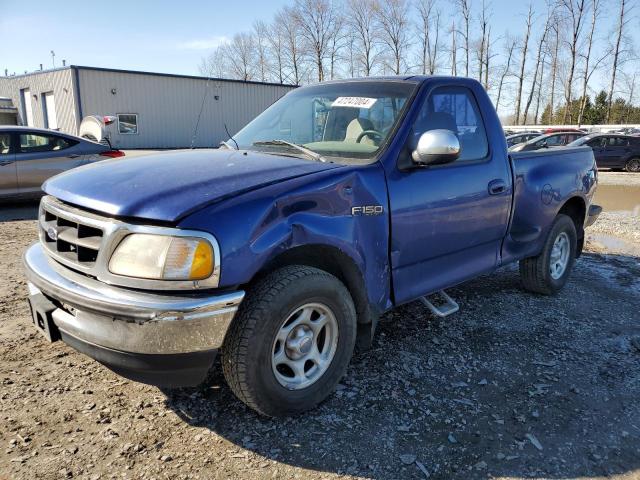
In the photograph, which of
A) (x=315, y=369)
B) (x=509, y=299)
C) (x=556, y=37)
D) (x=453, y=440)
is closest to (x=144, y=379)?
(x=315, y=369)

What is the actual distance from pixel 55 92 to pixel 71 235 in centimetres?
2802

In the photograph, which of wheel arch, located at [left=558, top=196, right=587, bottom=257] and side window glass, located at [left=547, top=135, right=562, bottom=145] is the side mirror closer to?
wheel arch, located at [left=558, top=196, right=587, bottom=257]

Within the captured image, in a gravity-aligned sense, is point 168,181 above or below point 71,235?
above

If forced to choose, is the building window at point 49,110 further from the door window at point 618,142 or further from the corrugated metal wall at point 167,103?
the door window at point 618,142

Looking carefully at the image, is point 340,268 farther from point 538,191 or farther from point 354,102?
point 538,191

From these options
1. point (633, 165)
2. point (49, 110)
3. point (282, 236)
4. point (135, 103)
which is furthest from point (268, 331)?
point (49, 110)

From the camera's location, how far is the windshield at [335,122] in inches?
129

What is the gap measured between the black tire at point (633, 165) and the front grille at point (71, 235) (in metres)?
23.3

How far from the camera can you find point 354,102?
3588 millimetres

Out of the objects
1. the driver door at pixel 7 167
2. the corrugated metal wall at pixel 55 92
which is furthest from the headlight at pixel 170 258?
the corrugated metal wall at pixel 55 92

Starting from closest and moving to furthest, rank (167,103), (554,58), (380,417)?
(380,417)
(167,103)
(554,58)

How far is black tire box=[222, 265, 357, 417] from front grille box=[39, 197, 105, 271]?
0.77 meters

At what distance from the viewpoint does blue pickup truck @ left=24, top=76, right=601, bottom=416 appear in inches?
89.7

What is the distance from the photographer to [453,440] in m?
2.69
